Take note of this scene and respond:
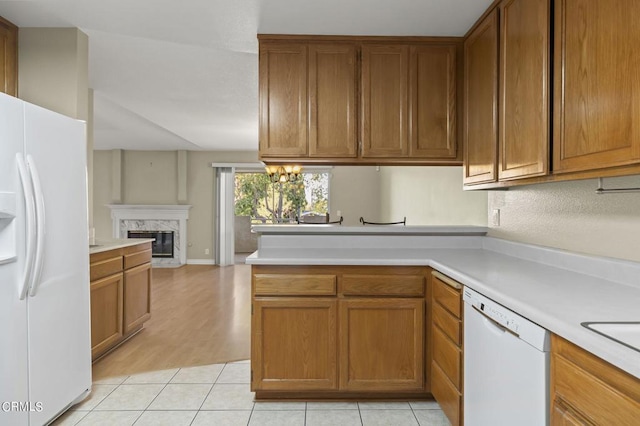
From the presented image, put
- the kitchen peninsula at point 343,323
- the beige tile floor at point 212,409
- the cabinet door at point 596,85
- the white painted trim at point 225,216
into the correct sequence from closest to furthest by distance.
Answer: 1. the cabinet door at point 596,85
2. the beige tile floor at point 212,409
3. the kitchen peninsula at point 343,323
4. the white painted trim at point 225,216

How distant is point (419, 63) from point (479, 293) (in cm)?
186

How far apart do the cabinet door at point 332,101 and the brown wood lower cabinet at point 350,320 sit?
90 centimetres

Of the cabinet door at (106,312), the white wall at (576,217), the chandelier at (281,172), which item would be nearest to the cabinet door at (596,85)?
the white wall at (576,217)

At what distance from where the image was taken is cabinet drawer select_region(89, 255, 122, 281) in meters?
3.13

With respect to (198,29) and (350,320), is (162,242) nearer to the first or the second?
(198,29)

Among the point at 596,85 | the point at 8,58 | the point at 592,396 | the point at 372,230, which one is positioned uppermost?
the point at 8,58

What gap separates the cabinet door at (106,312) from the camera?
319 centimetres

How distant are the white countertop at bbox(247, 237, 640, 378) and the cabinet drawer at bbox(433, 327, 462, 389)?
37 centimetres

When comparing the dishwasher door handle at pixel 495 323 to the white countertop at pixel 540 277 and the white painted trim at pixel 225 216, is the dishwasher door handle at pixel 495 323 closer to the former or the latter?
the white countertop at pixel 540 277

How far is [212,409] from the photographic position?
259 cm

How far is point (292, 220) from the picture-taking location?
34.6ft

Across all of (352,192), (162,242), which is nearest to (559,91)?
(352,192)

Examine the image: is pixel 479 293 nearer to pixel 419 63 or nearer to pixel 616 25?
pixel 616 25

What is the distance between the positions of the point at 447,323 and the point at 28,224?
211 cm
